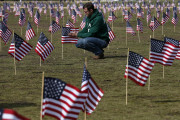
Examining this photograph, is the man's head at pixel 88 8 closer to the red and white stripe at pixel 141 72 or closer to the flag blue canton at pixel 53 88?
the red and white stripe at pixel 141 72

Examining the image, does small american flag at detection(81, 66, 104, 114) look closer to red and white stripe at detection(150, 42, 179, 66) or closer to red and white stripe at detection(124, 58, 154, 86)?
red and white stripe at detection(124, 58, 154, 86)

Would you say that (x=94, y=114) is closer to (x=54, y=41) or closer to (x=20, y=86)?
(x=20, y=86)

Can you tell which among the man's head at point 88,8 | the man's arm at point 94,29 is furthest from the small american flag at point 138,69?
the man's arm at point 94,29

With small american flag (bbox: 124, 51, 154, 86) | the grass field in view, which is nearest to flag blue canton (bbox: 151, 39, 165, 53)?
the grass field

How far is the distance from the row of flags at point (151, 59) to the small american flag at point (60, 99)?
18.0 feet

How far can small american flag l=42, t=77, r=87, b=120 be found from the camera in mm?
9469

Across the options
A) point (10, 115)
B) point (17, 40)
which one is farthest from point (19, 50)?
point (10, 115)

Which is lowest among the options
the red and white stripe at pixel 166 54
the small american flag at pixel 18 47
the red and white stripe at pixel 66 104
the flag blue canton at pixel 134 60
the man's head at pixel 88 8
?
the small american flag at pixel 18 47

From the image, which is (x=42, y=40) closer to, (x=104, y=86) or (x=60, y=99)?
(x=104, y=86)

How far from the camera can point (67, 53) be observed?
95.6ft

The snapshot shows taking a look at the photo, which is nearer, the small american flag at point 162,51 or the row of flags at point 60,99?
the row of flags at point 60,99

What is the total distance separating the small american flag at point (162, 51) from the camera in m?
17.1

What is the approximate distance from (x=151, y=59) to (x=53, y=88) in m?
7.95

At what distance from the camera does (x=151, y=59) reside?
17.1m
